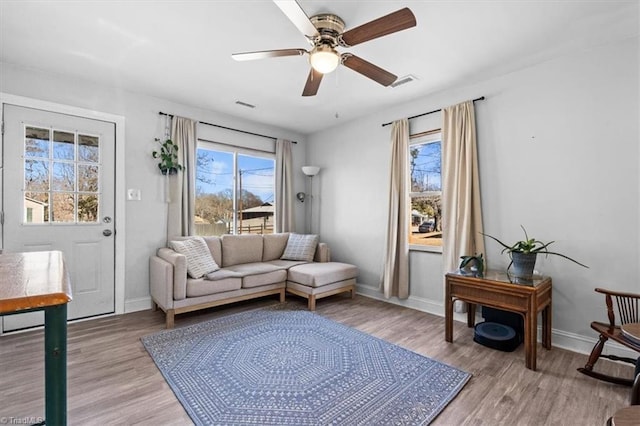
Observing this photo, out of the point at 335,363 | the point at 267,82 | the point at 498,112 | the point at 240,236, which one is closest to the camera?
the point at 335,363

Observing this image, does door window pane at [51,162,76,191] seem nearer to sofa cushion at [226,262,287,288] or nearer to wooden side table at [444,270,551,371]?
sofa cushion at [226,262,287,288]

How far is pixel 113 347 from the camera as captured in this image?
8.46ft

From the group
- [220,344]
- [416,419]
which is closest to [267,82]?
[220,344]

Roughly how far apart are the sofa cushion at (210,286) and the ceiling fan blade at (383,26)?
8.77ft

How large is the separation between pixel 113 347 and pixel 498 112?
4255 mm

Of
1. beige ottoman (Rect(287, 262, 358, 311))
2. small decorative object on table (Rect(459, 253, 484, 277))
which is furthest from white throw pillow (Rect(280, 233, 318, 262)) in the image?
small decorative object on table (Rect(459, 253, 484, 277))

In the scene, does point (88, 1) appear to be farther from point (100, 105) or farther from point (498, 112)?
point (498, 112)

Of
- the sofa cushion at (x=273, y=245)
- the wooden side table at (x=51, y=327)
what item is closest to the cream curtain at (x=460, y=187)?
the sofa cushion at (x=273, y=245)

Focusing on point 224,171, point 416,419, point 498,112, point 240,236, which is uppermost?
point 498,112

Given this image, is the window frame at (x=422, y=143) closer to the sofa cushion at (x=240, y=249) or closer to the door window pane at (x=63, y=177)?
the sofa cushion at (x=240, y=249)

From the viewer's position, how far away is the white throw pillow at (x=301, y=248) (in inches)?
174

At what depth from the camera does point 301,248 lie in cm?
445

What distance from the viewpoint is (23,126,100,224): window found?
300 centimetres

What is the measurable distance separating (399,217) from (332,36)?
7.78 ft
